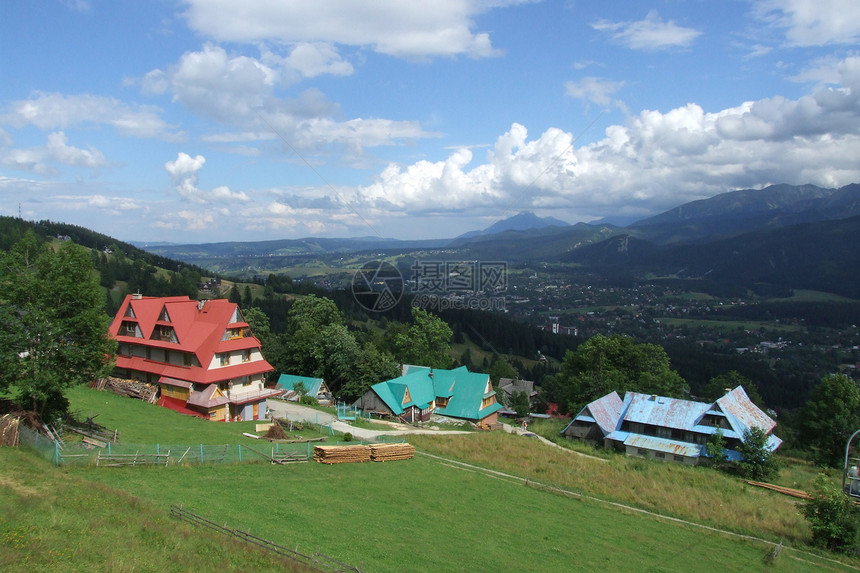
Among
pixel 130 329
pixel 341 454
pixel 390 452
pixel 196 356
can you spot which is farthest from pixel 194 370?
pixel 390 452

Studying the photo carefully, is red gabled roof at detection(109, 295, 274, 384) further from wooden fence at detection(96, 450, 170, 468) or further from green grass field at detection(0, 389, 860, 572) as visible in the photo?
wooden fence at detection(96, 450, 170, 468)

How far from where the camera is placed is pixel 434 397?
167 feet

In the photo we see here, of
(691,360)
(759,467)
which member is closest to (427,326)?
(759,467)

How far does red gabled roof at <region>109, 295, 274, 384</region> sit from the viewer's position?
35750mm

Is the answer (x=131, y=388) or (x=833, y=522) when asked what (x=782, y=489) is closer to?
(x=833, y=522)

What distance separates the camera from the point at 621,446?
42.4 meters

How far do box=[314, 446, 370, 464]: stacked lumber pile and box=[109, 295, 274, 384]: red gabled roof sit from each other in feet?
46.3

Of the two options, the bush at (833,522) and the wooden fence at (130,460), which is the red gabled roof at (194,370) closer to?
the wooden fence at (130,460)

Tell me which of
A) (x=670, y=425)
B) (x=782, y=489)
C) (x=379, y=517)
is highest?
(x=379, y=517)

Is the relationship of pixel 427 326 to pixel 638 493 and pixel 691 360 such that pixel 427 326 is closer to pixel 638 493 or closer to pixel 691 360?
pixel 638 493

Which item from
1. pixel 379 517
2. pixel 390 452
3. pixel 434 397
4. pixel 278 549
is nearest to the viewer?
pixel 278 549

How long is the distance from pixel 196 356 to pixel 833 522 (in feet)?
126

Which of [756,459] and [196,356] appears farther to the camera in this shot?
[196,356]

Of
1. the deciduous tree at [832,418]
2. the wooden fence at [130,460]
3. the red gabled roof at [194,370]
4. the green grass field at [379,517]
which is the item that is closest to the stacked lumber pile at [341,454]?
the green grass field at [379,517]
